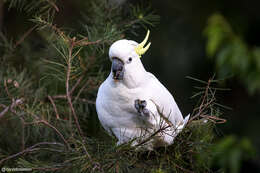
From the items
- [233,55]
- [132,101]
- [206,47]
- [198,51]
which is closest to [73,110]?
[132,101]

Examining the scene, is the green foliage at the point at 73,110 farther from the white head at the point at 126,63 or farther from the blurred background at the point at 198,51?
the blurred background at the point at 198,51

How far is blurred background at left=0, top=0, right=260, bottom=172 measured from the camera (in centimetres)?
170

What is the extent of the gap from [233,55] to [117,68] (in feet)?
2.83

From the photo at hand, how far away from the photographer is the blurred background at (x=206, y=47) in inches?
67.0

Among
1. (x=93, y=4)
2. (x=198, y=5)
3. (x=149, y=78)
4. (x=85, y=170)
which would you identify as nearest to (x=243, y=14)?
(x=198, y=5)

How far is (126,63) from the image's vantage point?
96 cm

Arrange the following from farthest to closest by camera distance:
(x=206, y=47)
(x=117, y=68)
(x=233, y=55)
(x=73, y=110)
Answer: (x=206, y=47), (x=233, y=55), (x=73, y=110), (x=117, y=68)

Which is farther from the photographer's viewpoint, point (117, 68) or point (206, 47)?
point (206, 47)

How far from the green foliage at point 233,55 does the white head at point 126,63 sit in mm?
692

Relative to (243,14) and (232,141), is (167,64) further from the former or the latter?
(232,141)

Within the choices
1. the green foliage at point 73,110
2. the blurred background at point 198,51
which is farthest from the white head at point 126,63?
the blurred background at point 198,51

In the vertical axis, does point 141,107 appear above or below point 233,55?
below

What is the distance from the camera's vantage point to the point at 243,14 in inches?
88.6

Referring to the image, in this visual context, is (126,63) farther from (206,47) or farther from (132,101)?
(206,47)
